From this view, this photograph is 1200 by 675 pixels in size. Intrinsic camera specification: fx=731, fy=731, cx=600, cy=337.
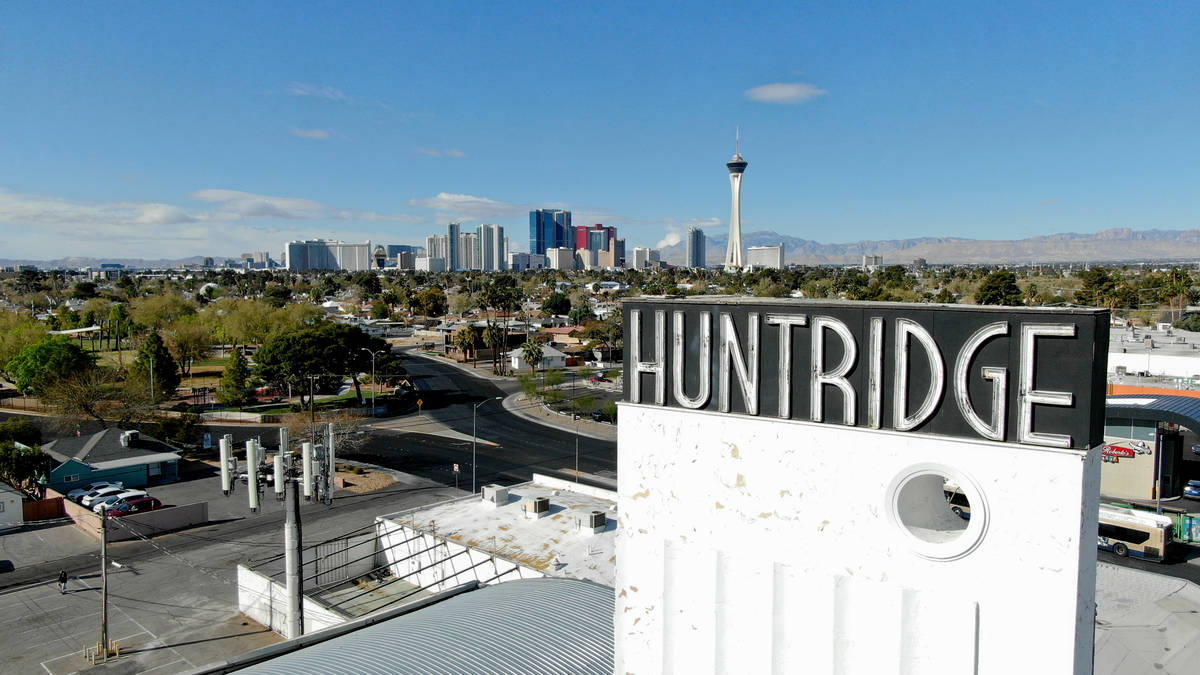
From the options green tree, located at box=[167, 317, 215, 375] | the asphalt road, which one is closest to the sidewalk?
the asphalt road

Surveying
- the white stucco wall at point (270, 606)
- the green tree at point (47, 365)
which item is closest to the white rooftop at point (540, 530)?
the white stucco wall at point (270, 606)

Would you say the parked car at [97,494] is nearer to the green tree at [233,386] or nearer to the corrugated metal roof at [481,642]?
the green tree at [233,386]

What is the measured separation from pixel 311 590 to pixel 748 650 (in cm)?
2293

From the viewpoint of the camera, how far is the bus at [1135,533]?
33.3 m

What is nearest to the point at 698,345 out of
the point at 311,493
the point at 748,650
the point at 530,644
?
the point at 748,650

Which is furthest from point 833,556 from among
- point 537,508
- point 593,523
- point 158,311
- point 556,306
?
point 556,306

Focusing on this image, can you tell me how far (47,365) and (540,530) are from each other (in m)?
58.6

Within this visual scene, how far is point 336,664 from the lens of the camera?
15164 mm

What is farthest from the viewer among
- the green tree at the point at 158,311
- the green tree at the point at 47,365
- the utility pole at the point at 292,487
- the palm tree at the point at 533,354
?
the green tree at the point at 158,311

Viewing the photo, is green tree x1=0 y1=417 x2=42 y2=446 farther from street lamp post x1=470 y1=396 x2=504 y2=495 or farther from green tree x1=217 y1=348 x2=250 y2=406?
street lamp post x1=470 y1=396 x2=504 y2=495

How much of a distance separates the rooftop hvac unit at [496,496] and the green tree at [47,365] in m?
50.0

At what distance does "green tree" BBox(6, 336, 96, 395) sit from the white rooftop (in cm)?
4972

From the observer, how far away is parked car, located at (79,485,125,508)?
40875 millimetres

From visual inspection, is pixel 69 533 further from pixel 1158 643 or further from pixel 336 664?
pixel 1158 643
